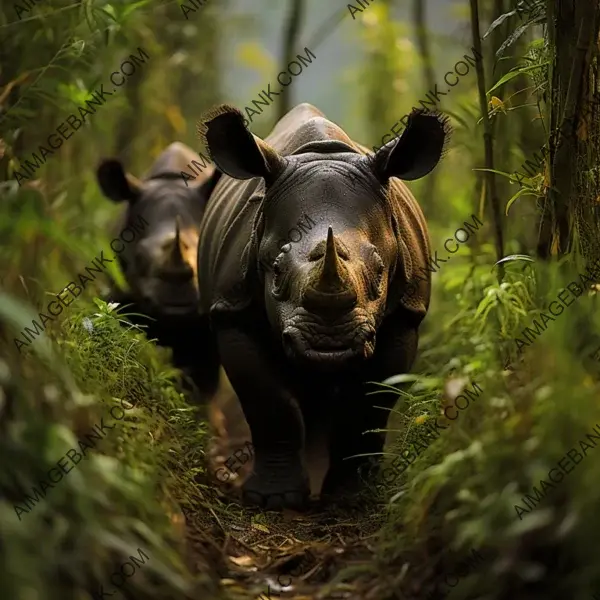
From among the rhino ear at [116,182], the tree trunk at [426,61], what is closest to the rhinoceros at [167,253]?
the rhino ear at [116,182]

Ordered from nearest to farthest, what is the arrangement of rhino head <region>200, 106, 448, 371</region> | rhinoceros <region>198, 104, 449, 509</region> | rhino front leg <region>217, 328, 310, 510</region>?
rhino head <region>200, 106, 448, 371</region>, rhinoceros <region>198, 104, 449, 509</region>, rhino front leg <region>217, 328, 310, 510</region>

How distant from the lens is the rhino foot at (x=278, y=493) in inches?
212

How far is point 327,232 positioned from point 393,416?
7.40 ft

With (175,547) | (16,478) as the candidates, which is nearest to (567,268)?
(175,547)

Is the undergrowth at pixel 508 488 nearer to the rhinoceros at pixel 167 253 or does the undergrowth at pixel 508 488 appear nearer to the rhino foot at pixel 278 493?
the rhino foot at pixel 278 493

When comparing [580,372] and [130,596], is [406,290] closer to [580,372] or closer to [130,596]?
[580,372]

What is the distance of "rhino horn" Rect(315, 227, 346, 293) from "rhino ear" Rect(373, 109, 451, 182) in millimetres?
901

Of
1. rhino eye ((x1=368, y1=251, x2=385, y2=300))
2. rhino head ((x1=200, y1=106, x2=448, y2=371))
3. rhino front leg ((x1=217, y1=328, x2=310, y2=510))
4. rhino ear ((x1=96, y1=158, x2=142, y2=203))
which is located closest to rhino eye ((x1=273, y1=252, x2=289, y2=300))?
rhino head ((x1=200, y1=106, x2=448, y2=371))

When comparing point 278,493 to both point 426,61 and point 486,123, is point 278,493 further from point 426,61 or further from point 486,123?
point 426,61

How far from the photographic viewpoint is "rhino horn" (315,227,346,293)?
4230 mm

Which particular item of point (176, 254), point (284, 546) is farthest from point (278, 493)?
point (176, 254)

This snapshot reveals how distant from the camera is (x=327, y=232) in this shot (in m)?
Answer: 4.55

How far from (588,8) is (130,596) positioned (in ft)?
9.26

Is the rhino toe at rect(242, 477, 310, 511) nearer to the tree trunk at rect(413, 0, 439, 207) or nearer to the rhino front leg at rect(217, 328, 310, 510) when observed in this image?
the rhino front leg at rect(217, 328, 310, 510)
